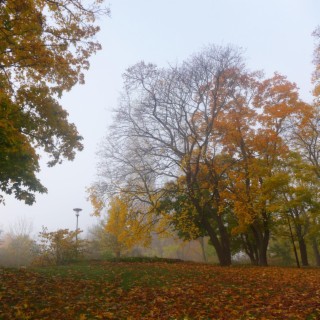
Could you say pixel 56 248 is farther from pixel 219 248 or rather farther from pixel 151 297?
pixel 151 297

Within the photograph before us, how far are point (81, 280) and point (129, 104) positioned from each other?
10.8 m

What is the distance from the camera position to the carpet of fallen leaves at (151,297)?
648 cm

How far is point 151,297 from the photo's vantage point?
8.00 meters

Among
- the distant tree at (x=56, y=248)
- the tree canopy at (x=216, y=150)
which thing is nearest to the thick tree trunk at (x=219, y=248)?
the tree canopy at (x=216, y=150)

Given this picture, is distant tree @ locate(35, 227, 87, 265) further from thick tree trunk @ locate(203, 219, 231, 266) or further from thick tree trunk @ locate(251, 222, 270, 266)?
thick tree trunk @ locate(251, 222, 270, 266)

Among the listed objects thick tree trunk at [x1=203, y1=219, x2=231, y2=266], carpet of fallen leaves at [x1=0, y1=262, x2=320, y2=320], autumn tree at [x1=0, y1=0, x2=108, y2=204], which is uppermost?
autumn tree at [x1=0, y1=0, x2=108, y2=204]

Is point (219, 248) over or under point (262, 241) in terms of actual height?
under

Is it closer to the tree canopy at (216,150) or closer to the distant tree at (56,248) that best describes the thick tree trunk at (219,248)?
the tree canopy at (216,150)

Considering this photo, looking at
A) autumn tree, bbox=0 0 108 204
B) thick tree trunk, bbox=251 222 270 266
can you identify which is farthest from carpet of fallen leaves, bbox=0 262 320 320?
thick tree trunk, bbox=251 222 270 266

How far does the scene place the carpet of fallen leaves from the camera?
21.2 ft

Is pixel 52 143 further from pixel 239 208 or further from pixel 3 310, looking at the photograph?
pixel 239 208

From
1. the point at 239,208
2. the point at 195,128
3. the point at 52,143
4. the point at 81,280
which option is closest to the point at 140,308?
the point at 81,280

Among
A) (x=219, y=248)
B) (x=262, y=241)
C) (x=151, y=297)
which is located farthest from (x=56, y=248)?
(x=262, y=241)

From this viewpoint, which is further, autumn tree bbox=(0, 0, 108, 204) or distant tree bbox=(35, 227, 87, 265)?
distant tree bbox=(35, 227, 87, 265)
